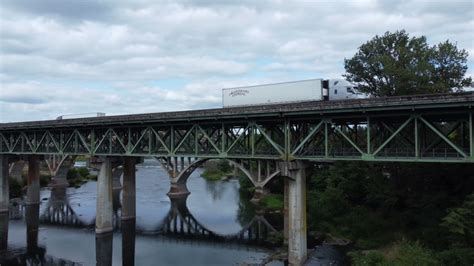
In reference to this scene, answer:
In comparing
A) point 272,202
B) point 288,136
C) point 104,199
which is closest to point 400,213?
point 288,136

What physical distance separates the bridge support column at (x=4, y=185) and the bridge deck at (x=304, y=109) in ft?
69.9

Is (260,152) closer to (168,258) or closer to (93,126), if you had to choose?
(168,258)

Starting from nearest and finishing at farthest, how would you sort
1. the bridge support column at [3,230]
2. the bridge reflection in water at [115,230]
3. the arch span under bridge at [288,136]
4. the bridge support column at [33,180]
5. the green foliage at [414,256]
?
the green foliage at [414,256] → the arch span under bridge at [288,136] → the bridge reflection in water at [115,230] → the bridge support column at [3,230] → the bridge support column at [33,180]

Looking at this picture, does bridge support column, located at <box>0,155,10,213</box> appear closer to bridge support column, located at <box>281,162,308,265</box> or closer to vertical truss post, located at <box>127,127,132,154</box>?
vertical truss post, located at <box>127,127,132,154</box>

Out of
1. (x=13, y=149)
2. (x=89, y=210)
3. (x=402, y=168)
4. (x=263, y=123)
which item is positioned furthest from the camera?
(x=89, y=210)

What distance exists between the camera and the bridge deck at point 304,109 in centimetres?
2597

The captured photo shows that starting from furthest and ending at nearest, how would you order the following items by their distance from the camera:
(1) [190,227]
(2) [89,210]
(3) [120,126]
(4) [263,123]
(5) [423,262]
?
1. (2) [89,210]
2. (1) [190,227]
3. (3) [120,126]
4. (4) [263,123]
5. (5) [423,262]

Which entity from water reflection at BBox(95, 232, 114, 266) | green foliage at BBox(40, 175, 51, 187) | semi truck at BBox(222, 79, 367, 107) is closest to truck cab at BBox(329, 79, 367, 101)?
semi truck at BBox(222, 79, 367, 107)

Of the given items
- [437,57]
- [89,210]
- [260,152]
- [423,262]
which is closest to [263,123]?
[260,152]

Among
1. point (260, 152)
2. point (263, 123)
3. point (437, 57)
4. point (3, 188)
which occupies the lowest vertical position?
point (3, 188)

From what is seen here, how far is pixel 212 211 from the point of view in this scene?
64312 millimetres

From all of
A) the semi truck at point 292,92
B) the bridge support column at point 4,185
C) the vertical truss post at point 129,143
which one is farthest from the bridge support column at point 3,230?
the semi truck at point 292,92

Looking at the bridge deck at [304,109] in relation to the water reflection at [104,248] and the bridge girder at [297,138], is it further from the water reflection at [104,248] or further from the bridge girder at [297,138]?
the water reflection at [104,248]

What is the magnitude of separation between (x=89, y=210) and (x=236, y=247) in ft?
99.4
